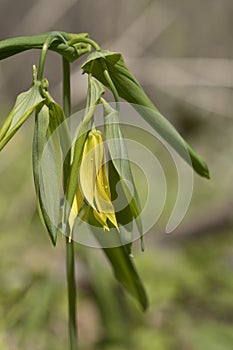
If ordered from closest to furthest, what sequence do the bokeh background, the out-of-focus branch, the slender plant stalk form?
the slender plant stalk
the bokeh background
the out-of-focus branch

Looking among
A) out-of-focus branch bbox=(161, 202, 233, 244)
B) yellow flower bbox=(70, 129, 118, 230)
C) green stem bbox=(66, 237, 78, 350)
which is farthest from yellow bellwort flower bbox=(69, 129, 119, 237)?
out-of-focus branch bbox=(161, 202, 233, 244)

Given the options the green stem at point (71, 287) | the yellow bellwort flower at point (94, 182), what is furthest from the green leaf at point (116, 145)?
the green stem at point (71, 287)

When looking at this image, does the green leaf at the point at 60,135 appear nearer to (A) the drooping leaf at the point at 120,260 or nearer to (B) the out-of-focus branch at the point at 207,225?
(A) the drooping leaf at the point at 120,260

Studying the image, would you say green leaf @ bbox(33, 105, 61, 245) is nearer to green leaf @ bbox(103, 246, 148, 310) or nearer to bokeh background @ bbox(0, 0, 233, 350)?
green leaf @ bbox(103, 246, 148, 310)

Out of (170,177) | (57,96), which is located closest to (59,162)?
(170,177)

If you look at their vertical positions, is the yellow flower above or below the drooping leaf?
above

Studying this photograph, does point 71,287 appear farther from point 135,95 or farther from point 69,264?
point 135,95

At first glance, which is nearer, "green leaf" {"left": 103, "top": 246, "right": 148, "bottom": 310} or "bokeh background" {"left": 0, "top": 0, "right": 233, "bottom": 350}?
"green leaf" {"left": 103, "top": 246, "right": 148, "bottom": 310}

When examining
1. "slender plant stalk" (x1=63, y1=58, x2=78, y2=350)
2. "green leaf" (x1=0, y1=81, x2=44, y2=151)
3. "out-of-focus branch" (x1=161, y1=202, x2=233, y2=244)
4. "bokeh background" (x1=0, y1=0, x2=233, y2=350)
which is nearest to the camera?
"green leaf" (x1=0, y1=81, x2=44, y2=151)
